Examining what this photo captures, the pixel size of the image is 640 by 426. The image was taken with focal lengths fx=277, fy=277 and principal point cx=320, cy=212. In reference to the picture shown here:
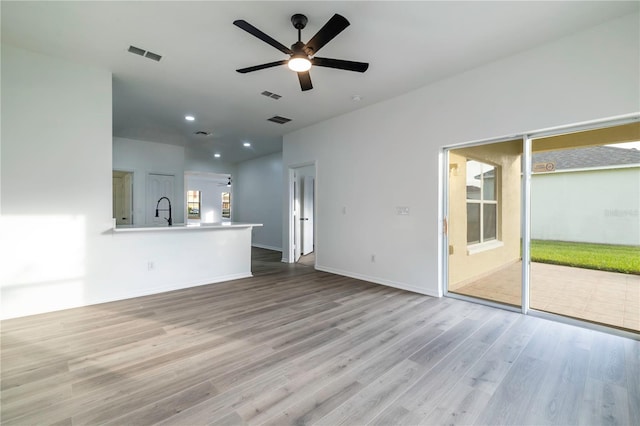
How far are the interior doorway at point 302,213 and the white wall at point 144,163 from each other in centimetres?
345

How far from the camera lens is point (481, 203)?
4.39 meters

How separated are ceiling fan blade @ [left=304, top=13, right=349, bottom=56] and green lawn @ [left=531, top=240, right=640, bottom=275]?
311cm

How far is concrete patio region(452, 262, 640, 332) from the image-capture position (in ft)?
9.39

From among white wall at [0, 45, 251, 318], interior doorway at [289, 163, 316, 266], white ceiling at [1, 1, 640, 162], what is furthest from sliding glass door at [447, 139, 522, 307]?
white wall at [0, 45, 251, 318]

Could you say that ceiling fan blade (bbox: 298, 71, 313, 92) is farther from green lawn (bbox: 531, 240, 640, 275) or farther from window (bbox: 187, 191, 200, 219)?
window (bbox: 187, 191, 200, 219)

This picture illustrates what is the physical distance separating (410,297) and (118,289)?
392cm

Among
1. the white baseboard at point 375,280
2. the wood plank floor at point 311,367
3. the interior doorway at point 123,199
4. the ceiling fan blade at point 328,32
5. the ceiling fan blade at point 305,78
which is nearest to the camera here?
the wood plank floor at point 311,367

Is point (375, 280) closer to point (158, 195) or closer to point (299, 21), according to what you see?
point (299, 21)

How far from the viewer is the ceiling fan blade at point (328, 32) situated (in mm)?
2068

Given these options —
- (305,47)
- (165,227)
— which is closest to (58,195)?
(165,227)

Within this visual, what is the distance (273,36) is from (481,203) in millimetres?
3786

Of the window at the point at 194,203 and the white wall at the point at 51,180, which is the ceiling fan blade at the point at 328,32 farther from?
the window at the point at 194,203

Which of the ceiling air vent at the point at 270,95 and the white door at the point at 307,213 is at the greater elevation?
the ceiling air vent at the point at 270,95

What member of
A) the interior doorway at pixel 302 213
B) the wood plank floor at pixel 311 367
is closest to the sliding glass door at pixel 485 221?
the wood plank floor at pixel 311 367
